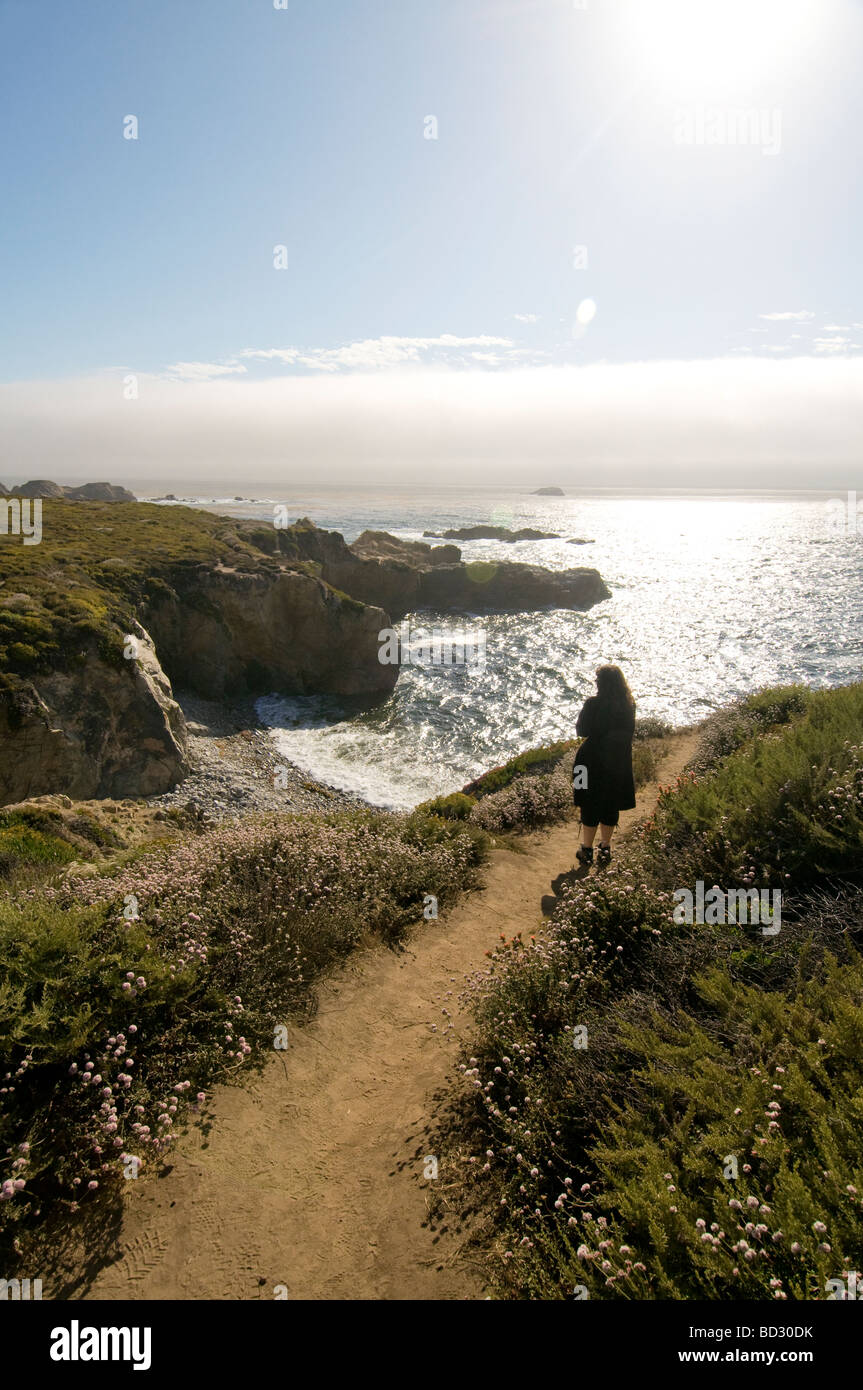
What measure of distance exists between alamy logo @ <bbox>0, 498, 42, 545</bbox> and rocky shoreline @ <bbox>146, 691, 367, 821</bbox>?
11.0 m

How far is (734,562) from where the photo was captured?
275 feet

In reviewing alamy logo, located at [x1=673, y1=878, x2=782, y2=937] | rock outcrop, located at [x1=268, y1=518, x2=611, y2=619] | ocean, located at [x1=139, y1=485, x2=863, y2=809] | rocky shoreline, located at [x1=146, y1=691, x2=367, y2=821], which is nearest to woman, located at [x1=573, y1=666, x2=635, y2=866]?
alamy logo, located at [x1=673, y1=878, x2=782, y2=937]

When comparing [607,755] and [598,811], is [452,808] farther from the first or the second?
[607,755]

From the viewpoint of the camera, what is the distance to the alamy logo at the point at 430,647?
32947 mm

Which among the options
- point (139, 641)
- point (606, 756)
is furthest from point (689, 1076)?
point (139, 641)

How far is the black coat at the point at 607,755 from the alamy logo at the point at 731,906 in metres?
2.34

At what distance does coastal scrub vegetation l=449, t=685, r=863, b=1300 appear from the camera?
2.65 meters

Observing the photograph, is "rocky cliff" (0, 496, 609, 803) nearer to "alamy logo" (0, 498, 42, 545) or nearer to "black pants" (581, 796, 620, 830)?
"alamy logo" (0, 498, 42, 545)

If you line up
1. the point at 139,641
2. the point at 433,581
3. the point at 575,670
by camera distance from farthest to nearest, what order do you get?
the point at 433,581 → the point at 575,670 → the point at 139,641

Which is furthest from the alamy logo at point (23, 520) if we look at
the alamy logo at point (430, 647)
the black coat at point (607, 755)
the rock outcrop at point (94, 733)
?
the black coat at point (607, 755)

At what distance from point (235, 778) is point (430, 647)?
67.1 ft

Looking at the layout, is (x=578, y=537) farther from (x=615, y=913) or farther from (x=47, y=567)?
(x=615, y=913)
